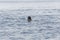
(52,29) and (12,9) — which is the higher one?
(12,9)

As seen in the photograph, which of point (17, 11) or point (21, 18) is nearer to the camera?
point (21, 18)

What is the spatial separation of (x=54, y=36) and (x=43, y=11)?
1854 mm

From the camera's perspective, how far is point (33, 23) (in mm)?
4051

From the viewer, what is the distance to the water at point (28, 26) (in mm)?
3279

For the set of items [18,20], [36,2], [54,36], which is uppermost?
[36,2]

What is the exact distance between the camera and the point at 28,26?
3842 mm

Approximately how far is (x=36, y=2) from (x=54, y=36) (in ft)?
9.35

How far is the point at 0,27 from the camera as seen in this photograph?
12.6 feet

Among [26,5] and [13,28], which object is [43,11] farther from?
[13,28]

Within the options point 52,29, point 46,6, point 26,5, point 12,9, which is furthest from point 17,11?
point 52,29

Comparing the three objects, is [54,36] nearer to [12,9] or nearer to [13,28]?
[13,28]

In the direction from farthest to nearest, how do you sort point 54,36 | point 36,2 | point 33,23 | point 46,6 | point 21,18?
1. point 36,2
2. point 46,6
3. point 21,18
4. point 33,23
5. point 54,36

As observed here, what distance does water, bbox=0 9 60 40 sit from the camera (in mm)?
3279

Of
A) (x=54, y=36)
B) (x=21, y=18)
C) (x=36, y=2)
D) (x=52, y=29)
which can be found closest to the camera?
(x=54, y=36)
